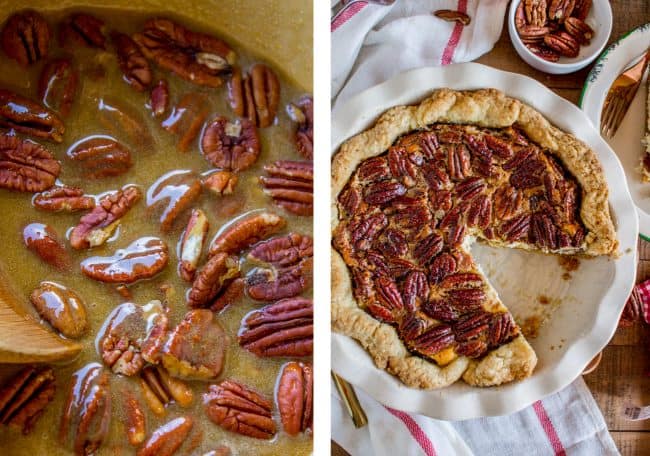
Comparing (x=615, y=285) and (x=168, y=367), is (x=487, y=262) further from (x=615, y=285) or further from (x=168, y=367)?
(x=168, y=367)

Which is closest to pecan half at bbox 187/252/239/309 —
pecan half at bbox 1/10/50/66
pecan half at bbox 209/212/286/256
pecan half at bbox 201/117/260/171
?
pecan half at bbox 209/212/286/256

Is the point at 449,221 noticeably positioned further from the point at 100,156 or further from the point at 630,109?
the point at 100,156

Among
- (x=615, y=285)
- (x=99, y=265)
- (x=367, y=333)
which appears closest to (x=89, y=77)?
(x=99, y=265)

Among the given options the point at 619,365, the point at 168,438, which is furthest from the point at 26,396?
the point at 619,365

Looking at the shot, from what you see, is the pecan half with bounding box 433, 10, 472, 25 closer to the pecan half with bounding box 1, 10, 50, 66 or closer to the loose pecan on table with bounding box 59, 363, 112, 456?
the pecan half with bounding box 1, 10, 50, 66

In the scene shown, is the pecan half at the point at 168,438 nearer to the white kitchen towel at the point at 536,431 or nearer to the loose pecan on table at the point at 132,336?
the loose pecan on table at the point at 132,336

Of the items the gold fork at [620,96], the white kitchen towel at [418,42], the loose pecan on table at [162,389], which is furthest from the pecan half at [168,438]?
the gold fork at [620,96]
